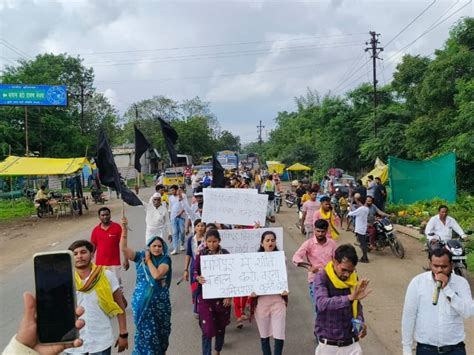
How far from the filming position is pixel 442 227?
26.9 feet

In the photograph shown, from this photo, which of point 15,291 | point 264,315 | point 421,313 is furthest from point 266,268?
point 15,291

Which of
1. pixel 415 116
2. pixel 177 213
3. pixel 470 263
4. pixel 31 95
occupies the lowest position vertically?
pixel 470 263

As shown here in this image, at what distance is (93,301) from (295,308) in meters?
3.89

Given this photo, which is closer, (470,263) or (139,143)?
(139,143)

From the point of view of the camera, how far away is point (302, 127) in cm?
5641

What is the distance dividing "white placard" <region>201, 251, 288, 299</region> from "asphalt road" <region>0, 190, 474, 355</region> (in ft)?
3.30

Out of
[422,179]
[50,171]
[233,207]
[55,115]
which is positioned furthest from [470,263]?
[55,115]

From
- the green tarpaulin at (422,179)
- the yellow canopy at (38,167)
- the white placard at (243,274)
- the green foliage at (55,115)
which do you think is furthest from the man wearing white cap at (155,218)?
the green foliage at (55,115)

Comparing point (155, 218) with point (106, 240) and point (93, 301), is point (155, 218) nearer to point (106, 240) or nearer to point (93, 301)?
point (106, 240)

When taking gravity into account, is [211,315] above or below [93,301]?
below

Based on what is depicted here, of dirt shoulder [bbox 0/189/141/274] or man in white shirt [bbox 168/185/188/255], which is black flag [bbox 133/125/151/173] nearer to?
man in white shirt [bbox 168/185/188/255]

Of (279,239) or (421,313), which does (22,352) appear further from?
(279,239)

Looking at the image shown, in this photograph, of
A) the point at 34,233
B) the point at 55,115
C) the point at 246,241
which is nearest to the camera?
the point at 246,241

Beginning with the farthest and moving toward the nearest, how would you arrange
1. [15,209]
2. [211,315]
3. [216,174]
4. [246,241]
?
1. [15,209]
2. [216,174]
3. [246,241]
4. [211,315]
